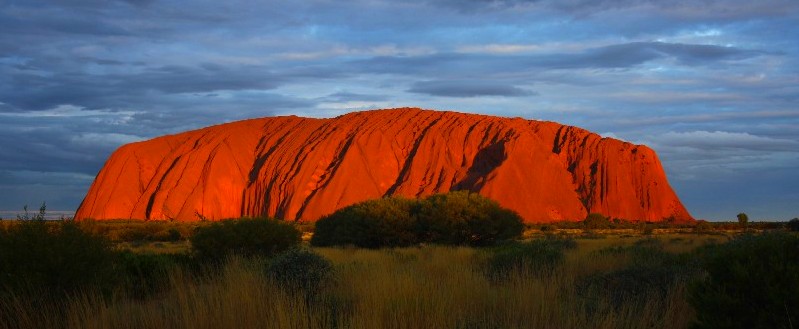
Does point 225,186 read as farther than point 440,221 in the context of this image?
Yes

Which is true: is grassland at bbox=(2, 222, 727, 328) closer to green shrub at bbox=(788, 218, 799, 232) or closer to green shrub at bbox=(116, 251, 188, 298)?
green shrub at bbox=(116, 251, 188, 298)

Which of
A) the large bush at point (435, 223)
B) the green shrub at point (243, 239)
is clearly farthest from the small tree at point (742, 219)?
the green shrub at point (243, 239)

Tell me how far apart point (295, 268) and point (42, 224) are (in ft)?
13.8

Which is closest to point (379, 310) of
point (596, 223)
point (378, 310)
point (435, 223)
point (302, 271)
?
point (378, 310)

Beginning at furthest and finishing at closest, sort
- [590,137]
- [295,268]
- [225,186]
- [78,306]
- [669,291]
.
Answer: [590,137]
[225,186]
[295,268]
[669,291]
[78,306]

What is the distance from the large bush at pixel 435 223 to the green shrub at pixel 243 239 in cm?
991

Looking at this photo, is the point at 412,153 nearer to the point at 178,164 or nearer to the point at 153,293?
the point at 178,164

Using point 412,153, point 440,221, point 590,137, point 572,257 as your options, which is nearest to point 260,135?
point 412,153

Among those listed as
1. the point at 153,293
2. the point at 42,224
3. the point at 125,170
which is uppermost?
the point at 125,170

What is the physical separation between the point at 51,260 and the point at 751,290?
9500 mm

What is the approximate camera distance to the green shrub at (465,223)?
109ft

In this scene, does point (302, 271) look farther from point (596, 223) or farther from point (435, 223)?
point (596, 223)

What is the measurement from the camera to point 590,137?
4006 inches

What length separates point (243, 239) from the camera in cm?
2269
